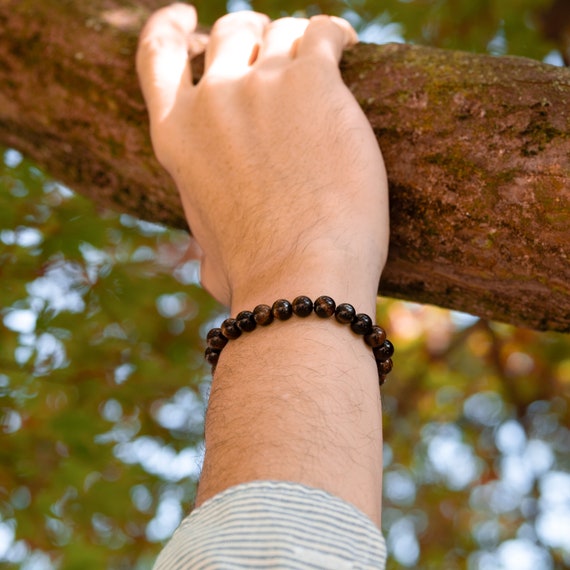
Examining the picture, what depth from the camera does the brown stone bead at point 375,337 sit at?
1073mm

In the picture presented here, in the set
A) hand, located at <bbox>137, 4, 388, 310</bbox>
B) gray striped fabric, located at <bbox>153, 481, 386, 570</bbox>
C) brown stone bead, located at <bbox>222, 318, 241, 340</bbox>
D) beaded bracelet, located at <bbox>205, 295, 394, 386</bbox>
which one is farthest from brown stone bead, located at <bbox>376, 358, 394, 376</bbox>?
gray striped fabric, located at <bbox>153, 481, 386, 570</bbox>

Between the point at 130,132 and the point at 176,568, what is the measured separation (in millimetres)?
1051

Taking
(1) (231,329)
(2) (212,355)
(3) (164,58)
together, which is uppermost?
(3) (164,58)

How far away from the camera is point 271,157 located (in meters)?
1.30

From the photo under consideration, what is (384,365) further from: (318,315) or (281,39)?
(281,39)

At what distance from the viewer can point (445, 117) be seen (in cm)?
133

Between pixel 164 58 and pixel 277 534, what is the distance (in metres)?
1.08

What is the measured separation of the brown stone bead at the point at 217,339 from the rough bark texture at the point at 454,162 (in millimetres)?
387

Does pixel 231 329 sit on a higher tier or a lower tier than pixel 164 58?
lower

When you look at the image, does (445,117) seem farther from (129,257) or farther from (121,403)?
(129,257)

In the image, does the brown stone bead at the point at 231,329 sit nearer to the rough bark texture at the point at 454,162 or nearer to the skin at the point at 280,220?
the skin at the point at 280,220

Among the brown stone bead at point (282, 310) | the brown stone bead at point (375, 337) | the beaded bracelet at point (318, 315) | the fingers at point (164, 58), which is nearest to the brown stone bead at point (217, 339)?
the beaded bracelet at point (318, 315)

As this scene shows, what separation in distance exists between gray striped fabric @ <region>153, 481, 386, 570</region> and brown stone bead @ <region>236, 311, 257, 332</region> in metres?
0.30

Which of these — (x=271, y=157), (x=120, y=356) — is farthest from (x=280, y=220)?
(x=120, y=356)
